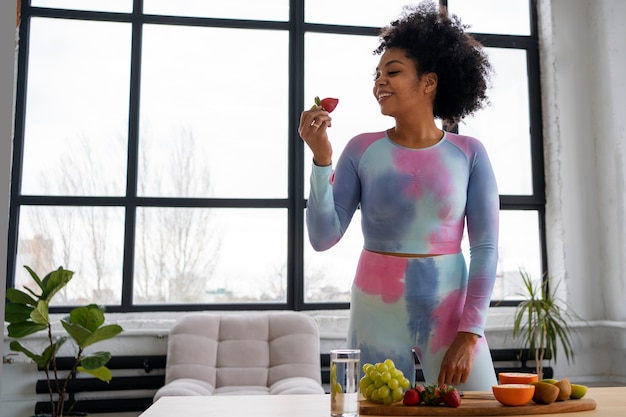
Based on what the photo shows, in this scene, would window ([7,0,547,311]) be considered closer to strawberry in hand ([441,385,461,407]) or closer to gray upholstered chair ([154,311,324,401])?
gray upholstered chair ([154,311,324,401])

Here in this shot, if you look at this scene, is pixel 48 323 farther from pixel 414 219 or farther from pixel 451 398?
pixel 451 398

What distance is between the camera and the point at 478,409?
45.9 inches

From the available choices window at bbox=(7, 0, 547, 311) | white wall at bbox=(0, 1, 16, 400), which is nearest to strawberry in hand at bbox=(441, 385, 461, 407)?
white wall at bbox=(0, 1, 16, 400)

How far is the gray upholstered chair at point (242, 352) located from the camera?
3.37 m

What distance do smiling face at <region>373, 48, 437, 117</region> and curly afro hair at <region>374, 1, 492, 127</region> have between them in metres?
0.02

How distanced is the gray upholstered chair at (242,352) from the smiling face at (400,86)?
2.11 meters

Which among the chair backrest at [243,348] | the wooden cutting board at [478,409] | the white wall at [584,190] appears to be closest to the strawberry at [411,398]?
the wooden cutting board at [478,409]

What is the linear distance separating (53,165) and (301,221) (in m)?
1.70

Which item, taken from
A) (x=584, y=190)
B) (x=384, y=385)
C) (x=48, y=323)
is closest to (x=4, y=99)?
(x=384, y=385)

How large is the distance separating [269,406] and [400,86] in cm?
83

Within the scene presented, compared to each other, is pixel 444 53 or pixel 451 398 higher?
pixel 444 53

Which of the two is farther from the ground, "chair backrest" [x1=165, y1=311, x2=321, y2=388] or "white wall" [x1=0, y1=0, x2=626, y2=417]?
"white wall" [x1=0, y1=0, x2=626, y2=417]

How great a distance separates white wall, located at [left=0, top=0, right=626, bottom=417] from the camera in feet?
13.0

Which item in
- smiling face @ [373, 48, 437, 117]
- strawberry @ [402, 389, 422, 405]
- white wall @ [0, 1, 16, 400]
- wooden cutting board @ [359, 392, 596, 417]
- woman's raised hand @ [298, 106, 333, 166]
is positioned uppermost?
smiling face @ [373, 48, 437, 117]
